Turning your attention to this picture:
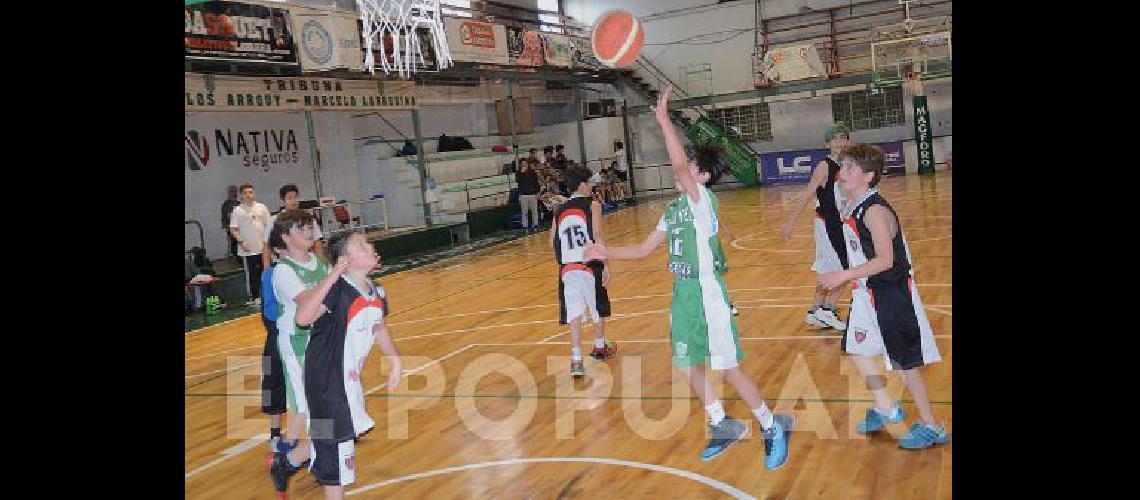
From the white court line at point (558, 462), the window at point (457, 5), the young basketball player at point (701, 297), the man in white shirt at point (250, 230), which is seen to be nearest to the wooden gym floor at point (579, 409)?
the white court line at point (558, 462)

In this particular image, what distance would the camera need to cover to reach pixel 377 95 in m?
17.7

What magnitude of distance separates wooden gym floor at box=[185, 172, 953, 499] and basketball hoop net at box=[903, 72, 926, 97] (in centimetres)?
1191

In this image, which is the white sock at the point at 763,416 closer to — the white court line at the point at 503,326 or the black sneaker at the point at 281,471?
the black sneaker at the point at 281,471

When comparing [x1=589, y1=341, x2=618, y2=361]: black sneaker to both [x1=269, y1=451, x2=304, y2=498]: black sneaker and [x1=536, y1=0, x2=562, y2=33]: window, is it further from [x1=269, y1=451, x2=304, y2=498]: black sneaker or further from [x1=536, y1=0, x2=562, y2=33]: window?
[x1=536, y1=0, x2=562, y2=33]: window

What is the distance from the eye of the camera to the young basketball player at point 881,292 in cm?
436

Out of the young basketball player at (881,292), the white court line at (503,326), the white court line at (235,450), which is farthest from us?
the white court line at (503,326)

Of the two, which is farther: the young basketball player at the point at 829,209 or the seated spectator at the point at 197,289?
the seated spectator at the point at 197,289

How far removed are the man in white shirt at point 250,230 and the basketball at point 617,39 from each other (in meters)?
4.34

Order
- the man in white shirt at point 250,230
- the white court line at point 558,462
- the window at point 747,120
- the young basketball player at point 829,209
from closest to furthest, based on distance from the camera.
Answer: the white court line at point 558,462, the young basketball player at point 829,209, the man in white shirt at point 250,230, the window at point 747,120

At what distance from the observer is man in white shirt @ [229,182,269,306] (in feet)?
35.3

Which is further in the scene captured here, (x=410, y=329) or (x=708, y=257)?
(x=410, y=329)
